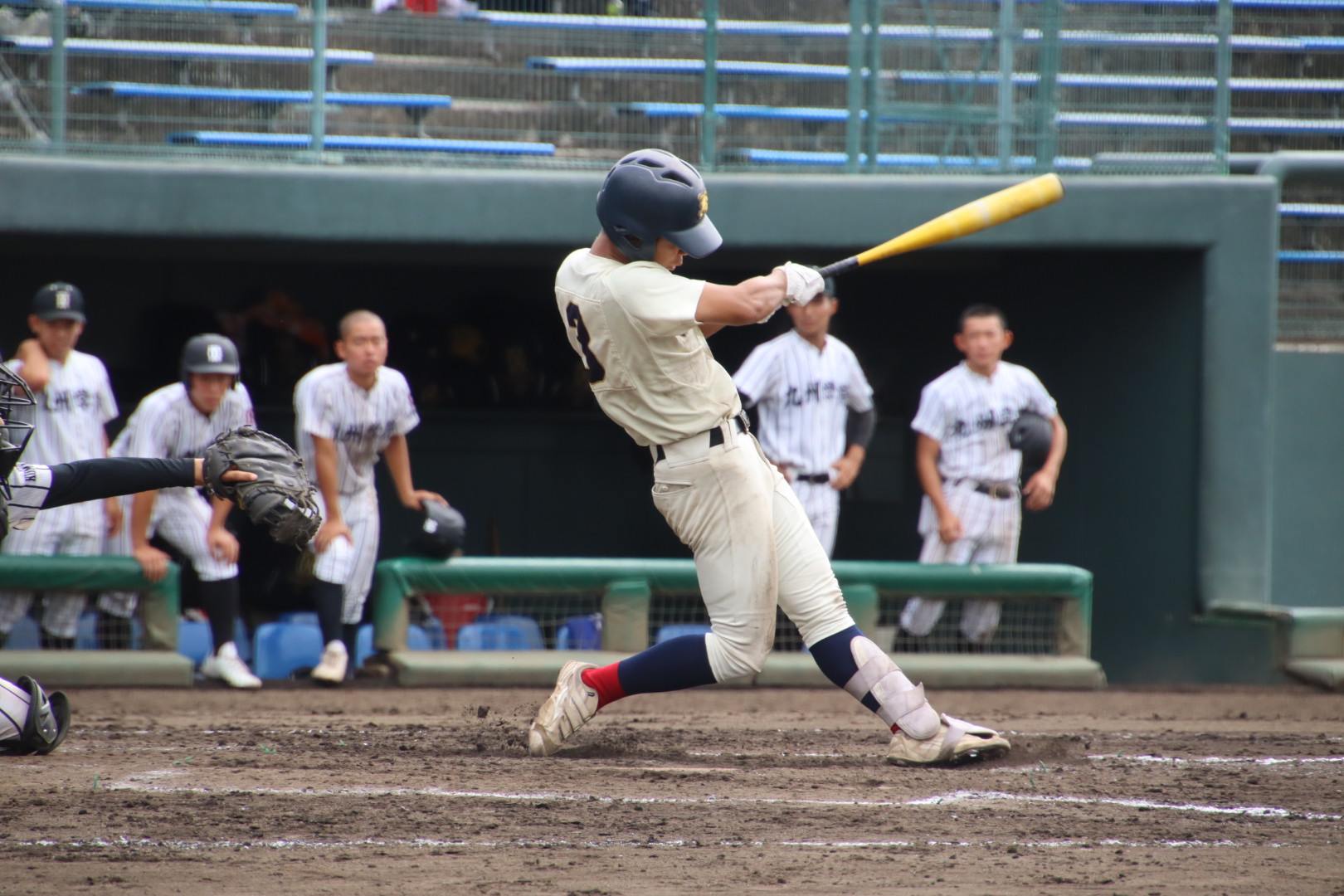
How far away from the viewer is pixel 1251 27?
330 inches

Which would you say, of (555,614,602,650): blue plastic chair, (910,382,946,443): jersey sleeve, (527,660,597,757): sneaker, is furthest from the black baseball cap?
(910,382,946,443): jersey sleeve

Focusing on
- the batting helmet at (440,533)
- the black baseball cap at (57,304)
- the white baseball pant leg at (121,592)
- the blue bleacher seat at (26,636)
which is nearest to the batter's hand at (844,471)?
the batting helmet at (440,533)

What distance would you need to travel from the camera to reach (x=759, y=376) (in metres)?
6.34

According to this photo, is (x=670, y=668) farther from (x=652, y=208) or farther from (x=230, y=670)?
(x=230, y=670)

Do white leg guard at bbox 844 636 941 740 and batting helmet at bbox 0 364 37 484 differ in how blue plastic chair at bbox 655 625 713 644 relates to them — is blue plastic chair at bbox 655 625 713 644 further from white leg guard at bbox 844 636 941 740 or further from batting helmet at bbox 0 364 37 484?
batting helmet at bbox 0 364 37 484

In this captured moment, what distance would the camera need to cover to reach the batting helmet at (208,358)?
229 inches

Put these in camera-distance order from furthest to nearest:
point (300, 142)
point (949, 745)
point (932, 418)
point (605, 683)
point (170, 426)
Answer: point (300, 142) → point (932, 418) → point (170, 426) → point (605, 683) → point (949, 745)

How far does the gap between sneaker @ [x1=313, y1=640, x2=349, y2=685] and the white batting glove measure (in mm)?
3048

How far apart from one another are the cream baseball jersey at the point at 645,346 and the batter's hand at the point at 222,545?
265cm

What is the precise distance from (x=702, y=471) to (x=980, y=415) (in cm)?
295

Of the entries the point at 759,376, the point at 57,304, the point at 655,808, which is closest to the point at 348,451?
the point at 57,304

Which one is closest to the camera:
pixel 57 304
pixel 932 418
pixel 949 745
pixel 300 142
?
pixel 949 745

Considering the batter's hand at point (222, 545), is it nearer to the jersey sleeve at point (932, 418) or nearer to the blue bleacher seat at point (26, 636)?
the blue bleacher seat at point (26, 636)

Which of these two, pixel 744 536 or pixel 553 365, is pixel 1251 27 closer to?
pixel 553 365
